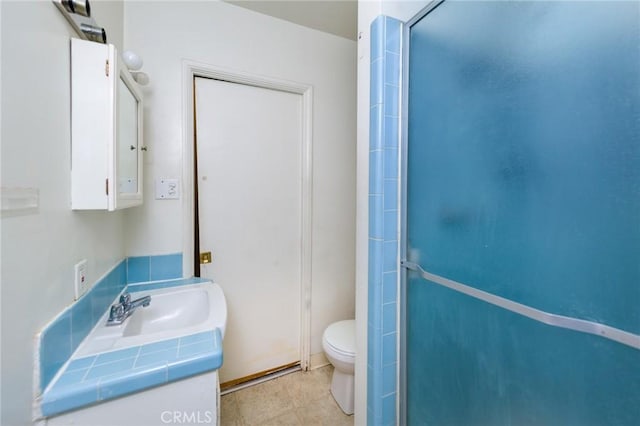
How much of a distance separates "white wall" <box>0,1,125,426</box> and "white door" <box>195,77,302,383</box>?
2.88ft

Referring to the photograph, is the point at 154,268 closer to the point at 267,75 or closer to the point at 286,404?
the point at 286,404

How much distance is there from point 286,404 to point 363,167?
1504 millimetres

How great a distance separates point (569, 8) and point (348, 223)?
1612 mm

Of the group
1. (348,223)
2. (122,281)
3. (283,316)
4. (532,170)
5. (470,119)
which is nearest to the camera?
(532,170)

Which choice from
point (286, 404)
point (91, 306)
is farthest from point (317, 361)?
point (91, 306)

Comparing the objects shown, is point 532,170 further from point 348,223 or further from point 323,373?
point 323,373

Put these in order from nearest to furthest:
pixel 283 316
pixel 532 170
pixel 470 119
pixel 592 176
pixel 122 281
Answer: pixel 592 176 → pixel 532 170 → pixel 470 119 → pixel 122 281 → pixel 283 316

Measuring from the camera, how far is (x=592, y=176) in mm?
593

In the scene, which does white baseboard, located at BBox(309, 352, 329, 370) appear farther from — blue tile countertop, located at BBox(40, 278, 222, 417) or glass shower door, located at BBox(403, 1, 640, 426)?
blue tile countertop, located at BBox(40, 278, 222, 417)

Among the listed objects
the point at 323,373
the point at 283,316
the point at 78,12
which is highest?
the point at 78,12

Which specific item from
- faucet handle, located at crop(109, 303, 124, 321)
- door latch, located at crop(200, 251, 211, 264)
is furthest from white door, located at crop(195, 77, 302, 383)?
faucet handle, located at crop(109, 303, 124, 321)

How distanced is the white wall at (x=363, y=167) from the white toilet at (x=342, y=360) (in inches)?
10.2

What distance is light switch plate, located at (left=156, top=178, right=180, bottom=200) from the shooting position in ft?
4.94

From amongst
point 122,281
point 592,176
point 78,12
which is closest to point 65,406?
point 122,281
